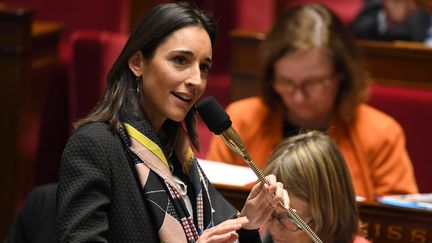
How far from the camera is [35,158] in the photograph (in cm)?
175

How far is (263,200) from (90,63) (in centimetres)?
102

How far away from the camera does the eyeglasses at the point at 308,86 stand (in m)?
1.44

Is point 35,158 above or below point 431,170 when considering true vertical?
below

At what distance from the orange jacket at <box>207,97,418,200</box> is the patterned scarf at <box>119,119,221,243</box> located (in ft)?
2.15

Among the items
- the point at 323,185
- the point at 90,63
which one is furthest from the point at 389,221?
the point at 90,63

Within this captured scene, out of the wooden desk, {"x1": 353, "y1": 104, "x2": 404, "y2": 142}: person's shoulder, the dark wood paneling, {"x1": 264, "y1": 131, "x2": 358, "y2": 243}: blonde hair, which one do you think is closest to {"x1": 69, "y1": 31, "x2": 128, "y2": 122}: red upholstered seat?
the dark wood paneling

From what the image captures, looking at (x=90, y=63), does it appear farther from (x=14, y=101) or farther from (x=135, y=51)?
(x=135, y=51)

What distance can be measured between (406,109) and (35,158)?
2.21ft

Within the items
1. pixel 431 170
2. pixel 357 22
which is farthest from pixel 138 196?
pixel 357 22

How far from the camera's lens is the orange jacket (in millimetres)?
1434

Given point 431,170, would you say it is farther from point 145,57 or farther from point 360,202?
point 145,57

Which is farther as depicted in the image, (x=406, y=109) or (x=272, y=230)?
(x=406, y=109)

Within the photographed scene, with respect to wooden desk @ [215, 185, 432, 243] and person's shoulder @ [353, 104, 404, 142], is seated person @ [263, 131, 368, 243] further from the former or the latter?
person's shoulder @ [353, 104, 404, 142]

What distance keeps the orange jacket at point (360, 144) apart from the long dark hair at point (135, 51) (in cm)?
65
